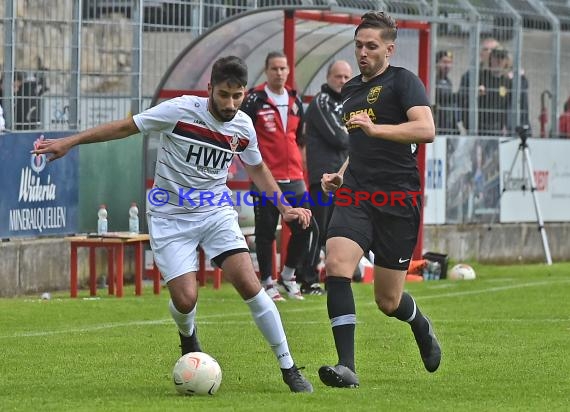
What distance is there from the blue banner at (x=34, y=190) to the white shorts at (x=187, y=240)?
7.10 m

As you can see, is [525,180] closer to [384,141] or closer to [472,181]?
[472,181]

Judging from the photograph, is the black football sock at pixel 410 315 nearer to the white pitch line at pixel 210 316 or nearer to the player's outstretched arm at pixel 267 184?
the player's outstretched arm at pixel 267 184

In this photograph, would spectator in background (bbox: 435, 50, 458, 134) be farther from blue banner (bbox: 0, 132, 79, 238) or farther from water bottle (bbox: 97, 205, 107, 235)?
blue banner (bbox: 0, 132, 79, 238)

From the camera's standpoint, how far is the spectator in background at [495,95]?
22828 millimetres

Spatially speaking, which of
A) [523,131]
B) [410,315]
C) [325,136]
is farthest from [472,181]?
[410,315]

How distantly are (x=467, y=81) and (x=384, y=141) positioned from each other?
13.2 metres

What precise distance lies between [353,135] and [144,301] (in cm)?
661

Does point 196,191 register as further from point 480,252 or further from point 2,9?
point 480,252

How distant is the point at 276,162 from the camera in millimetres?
15898

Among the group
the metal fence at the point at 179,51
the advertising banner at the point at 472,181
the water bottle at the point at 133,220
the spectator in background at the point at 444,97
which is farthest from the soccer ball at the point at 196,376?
the advertising banner at the point at 472,181

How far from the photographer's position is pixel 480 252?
74.8ft

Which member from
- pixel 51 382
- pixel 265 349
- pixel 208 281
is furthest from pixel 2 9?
pixel 51 382

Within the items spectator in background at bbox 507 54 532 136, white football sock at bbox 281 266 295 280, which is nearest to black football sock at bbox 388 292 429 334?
white football sock at bbox 281 266 295 280

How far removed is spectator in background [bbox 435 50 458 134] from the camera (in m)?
21.9
